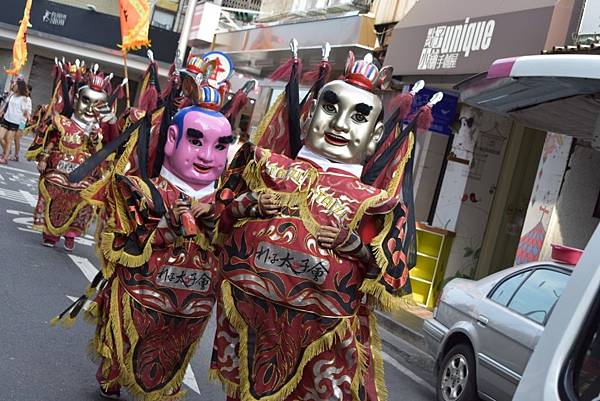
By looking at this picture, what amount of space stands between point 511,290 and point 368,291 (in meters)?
3.15

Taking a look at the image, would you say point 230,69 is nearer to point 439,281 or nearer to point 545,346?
point 545,346

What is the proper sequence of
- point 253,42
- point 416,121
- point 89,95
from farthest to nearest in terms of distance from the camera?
1. point 253,42
2. point 89,95
3. point 416,121

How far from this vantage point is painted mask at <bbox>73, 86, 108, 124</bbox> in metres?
10.7

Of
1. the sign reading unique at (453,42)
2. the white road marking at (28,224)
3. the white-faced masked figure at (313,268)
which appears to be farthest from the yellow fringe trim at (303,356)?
the sign reading unique at (453,42)

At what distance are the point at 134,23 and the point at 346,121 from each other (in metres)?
10.4

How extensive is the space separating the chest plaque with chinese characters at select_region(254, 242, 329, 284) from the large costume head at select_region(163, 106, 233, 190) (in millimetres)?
1106

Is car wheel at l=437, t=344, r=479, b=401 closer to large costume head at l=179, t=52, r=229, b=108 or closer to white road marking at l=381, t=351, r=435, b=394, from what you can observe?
white road marking at l=381, t=351, r=435, b=394

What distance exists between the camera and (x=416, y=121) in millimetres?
5148

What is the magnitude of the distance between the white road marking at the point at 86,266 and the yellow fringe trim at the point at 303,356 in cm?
500

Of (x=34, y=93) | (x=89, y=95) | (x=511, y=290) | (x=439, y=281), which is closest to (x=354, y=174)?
(x=511, y=290)

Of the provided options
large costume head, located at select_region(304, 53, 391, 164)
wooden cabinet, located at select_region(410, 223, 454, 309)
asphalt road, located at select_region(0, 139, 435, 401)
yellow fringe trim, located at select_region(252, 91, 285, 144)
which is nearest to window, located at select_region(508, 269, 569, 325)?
asphalt road, located at select_region(0, 139, 435, 401)

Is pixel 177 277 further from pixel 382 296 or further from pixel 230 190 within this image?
pixel 382 296

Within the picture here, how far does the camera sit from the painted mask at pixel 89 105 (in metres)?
10.7

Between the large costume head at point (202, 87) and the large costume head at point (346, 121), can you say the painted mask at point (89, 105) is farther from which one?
the large costume head at point (346, 121)
